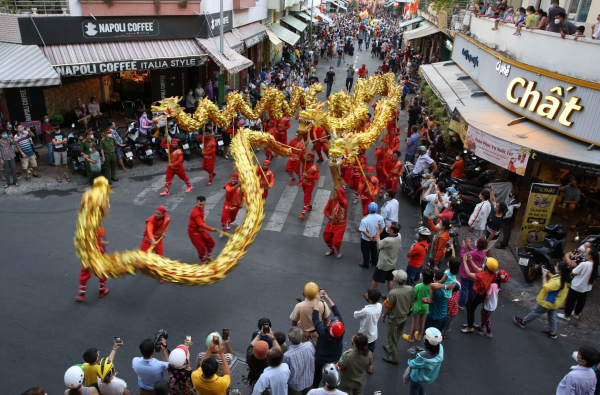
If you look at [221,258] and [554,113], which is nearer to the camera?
[221,258]

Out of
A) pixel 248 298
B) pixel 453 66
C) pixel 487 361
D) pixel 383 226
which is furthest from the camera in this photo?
pixel 453 66

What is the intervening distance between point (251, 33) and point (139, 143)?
41.6ft

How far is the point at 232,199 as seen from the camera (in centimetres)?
946

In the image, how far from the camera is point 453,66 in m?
20.4

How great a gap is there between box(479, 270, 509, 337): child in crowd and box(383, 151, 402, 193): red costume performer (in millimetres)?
4847

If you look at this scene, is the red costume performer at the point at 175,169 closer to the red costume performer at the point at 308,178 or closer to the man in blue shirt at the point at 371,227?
the red costume performer at the point at 308,178

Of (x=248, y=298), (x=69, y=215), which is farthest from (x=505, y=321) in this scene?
(x=69, y=215)

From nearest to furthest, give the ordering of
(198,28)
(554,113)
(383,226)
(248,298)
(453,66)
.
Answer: (248,298)
(383,226)
(554,113)
(198,28)
(453,66)

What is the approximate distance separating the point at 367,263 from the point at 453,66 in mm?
14359

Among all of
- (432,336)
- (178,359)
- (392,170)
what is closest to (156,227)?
Result: (178,359)

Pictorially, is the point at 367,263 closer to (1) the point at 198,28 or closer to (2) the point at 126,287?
(2) the point at 126,287

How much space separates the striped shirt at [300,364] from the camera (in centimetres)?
505

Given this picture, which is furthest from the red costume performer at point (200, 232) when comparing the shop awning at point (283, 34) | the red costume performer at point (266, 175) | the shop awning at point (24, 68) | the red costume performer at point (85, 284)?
the shop awning at point (283, 34)

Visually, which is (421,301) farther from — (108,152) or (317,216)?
(108,152)
